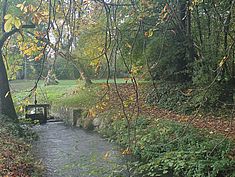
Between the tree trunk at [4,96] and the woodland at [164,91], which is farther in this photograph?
the tree trunk at [4,96]

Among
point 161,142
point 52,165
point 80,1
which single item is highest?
point 80,1

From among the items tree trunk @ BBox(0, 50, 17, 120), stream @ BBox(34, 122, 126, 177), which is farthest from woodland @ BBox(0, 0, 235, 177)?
stream @ BBox(34, 122, 126, 177)

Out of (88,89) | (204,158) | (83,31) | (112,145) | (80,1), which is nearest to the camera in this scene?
(80,1)

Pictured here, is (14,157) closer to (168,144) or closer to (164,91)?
(168,144)

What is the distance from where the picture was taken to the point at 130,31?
10016 mm

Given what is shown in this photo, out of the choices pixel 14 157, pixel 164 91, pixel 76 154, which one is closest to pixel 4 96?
pixel 76 154

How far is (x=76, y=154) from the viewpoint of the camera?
869 centimetres

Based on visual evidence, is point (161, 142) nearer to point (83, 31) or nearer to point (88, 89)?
point (83, 31)

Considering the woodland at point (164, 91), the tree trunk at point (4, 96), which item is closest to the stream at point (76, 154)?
the woodland at point (164, 91)

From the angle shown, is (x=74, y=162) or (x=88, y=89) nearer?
(x=74, y=162)

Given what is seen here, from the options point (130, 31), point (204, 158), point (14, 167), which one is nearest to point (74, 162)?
point (14, 167)

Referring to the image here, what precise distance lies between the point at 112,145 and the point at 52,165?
2298mm

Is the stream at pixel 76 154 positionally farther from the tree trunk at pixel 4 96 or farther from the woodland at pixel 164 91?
the tree trunk at pixel 4 96

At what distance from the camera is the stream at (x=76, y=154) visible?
711 cm
